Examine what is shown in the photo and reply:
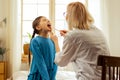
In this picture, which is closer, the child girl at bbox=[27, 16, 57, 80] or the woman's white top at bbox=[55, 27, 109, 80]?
the woman's white top at bbox=[55, 27, 109, 80]

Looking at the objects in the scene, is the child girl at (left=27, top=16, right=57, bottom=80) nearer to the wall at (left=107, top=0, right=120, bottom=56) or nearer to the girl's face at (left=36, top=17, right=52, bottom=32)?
the girl's face at (left=36, top=17, right=52, bottom=32)

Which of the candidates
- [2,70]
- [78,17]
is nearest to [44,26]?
[78,17]

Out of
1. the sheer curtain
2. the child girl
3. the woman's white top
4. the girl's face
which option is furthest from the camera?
the sheer curtain

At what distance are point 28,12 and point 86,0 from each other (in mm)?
1183

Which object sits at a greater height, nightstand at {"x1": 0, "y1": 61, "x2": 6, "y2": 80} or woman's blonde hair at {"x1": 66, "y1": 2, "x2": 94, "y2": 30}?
woman's blonde hair at {"x1": 66, "y1": 2, "x2": 94, "y2": 30}

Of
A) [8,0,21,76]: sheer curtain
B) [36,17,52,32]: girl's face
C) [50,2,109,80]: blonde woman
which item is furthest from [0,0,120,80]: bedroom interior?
[50,2,109,80]: blonde woman

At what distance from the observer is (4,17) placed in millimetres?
4812

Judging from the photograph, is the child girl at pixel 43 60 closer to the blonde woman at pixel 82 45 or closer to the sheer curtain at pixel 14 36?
the blonde woman at pixel 82 45

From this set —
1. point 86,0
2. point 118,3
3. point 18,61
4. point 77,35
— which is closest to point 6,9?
point 18,61

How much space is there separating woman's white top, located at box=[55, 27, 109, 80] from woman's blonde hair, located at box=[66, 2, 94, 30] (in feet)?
0.17

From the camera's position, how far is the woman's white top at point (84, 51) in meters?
1.73

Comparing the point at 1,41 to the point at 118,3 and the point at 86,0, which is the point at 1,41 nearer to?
the point at 86,0

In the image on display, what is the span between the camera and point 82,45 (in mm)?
1756

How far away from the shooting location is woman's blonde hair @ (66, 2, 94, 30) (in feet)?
5.94
